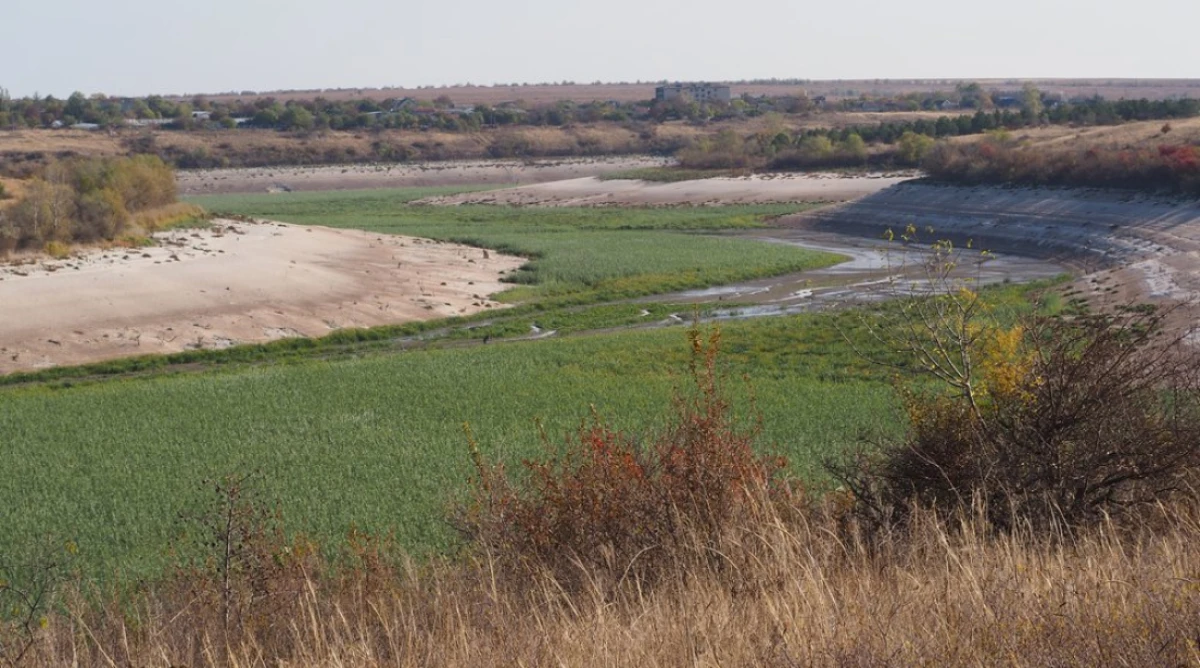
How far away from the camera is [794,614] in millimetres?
5848

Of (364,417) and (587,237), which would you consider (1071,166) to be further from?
(364,417)

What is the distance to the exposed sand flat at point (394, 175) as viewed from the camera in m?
110

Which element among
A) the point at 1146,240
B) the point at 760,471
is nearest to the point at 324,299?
the point at 1146,240

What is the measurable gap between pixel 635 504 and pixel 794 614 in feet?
8.71

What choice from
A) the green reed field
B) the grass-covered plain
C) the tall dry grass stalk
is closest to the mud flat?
the green reed field

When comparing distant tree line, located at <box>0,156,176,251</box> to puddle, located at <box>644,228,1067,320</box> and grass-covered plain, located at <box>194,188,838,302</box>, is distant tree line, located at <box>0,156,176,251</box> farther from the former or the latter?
puddle, located at <box>644,228,1067,320</box>

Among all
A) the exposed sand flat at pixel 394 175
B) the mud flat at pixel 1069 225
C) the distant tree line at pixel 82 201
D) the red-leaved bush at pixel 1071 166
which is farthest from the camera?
the exposed sand flat at pixel 394 175

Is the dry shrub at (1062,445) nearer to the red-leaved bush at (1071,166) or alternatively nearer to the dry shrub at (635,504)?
the dry shrub at (635,504)

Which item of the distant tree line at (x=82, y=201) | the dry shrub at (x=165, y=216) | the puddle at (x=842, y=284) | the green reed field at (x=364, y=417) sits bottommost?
the puddle at (x=842, y=284)

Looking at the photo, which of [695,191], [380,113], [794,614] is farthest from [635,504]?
[380,113]

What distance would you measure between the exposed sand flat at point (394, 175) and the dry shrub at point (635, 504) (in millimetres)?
100351

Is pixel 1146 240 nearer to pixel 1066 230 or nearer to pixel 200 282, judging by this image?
pixel 1066 230

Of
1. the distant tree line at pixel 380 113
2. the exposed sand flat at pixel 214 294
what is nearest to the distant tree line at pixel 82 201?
the exposed sand flat at pixel 214 294

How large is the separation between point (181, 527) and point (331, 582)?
644cm
